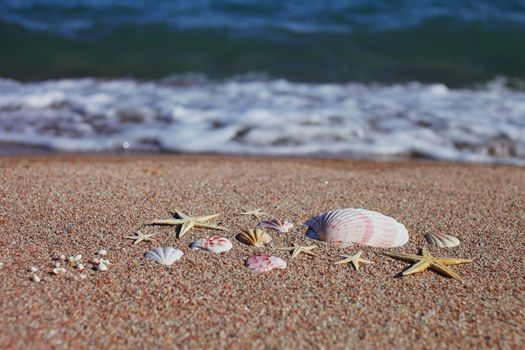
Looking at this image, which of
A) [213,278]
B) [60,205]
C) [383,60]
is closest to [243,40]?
[383,60]

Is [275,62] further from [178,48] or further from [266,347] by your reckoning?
[266,347]

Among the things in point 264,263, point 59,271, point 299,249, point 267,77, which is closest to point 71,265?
point 59,271

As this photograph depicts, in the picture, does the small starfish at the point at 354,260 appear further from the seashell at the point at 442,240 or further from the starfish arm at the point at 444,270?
the seashell at the point at 442,240

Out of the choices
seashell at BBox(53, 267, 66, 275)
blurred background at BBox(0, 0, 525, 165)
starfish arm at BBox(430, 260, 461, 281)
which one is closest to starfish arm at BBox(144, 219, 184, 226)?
seashell at BBox(53, 267, 66, 275)

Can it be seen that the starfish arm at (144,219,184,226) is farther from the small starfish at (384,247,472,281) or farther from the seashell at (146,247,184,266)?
the small starfish at (384,247,472,281)

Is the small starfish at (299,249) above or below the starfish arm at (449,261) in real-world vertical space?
above

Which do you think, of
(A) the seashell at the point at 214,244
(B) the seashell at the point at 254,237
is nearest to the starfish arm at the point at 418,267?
(B) the seashell at the point at 254,237

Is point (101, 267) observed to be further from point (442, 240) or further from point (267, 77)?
point (267, 77)
